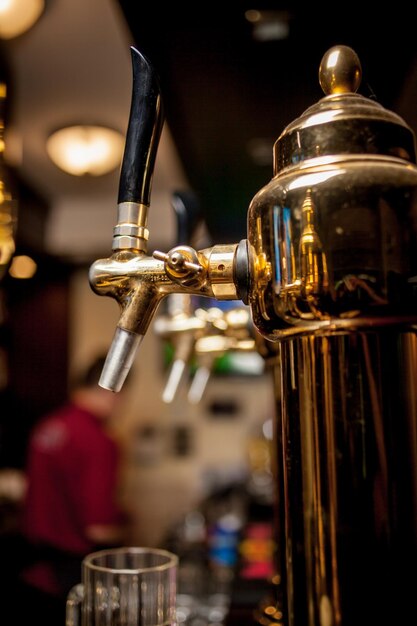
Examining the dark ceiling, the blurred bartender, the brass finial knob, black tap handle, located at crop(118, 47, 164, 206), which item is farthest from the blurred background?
the blurred bartender

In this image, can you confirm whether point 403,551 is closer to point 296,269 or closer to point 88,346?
point 296,269

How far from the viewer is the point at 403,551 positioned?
0.43 meters

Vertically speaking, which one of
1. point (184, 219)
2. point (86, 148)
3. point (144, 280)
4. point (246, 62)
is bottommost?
point (144, 280)

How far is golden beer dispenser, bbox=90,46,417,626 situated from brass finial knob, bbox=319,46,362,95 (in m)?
0.04

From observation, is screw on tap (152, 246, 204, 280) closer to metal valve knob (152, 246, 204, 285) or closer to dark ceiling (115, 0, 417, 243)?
metal valve knob (152, 246, 204, 285)

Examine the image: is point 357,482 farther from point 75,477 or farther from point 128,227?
point 75,477

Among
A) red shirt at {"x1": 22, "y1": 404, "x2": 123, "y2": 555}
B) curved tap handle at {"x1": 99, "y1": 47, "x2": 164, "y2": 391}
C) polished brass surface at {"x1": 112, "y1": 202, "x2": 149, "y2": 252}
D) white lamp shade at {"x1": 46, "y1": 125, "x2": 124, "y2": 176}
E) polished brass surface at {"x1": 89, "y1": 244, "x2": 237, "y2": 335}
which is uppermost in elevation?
white lamp shade at {"x1": 46, "y1": 125, "x2": 124, "y2": 176}

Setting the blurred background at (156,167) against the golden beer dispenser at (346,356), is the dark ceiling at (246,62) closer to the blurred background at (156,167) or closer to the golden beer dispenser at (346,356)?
the blurred background at (156,167)

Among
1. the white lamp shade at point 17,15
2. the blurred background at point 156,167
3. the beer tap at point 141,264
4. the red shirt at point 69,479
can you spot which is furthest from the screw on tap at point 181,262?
the red shirt at point 69,479

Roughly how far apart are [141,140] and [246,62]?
1.05 meters

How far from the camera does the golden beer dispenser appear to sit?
428 mm

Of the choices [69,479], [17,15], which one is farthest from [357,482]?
[69,479]

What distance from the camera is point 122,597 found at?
0.65 m

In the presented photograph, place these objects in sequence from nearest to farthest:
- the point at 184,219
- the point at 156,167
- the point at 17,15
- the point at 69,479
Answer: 1. the point at 184,219
2. the point at 156,167
3. the point at 17,15
4. the point at 69,479
